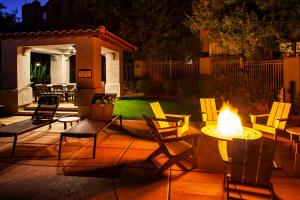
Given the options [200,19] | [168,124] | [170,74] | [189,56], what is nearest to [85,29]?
[168,124]

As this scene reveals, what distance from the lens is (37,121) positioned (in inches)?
303

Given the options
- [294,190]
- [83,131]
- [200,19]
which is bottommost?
[294,190]

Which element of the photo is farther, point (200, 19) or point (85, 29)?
point (200, 19)

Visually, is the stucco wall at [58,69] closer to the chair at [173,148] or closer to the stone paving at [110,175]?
the stone paving at [110,175]

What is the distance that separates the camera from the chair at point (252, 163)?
3.91m

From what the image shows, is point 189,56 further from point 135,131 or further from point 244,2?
point 135,131

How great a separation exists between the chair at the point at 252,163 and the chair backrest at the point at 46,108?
Result: 5806 millimetres

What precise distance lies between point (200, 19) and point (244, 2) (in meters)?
2.47

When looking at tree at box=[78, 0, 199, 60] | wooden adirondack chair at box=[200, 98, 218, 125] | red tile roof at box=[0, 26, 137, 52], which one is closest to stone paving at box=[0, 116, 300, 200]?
wooden adirondack chair at box=[200, 98, 218, 125]

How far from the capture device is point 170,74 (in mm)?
20328

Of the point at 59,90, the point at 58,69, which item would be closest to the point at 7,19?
the point at 58,69

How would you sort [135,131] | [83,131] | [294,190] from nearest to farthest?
[294,190] < [83,131] < [135,131]

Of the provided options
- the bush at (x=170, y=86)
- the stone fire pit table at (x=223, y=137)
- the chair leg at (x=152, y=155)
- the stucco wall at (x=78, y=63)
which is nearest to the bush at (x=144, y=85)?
the bush at (x=170, y=86)

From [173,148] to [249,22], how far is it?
9.12 m
